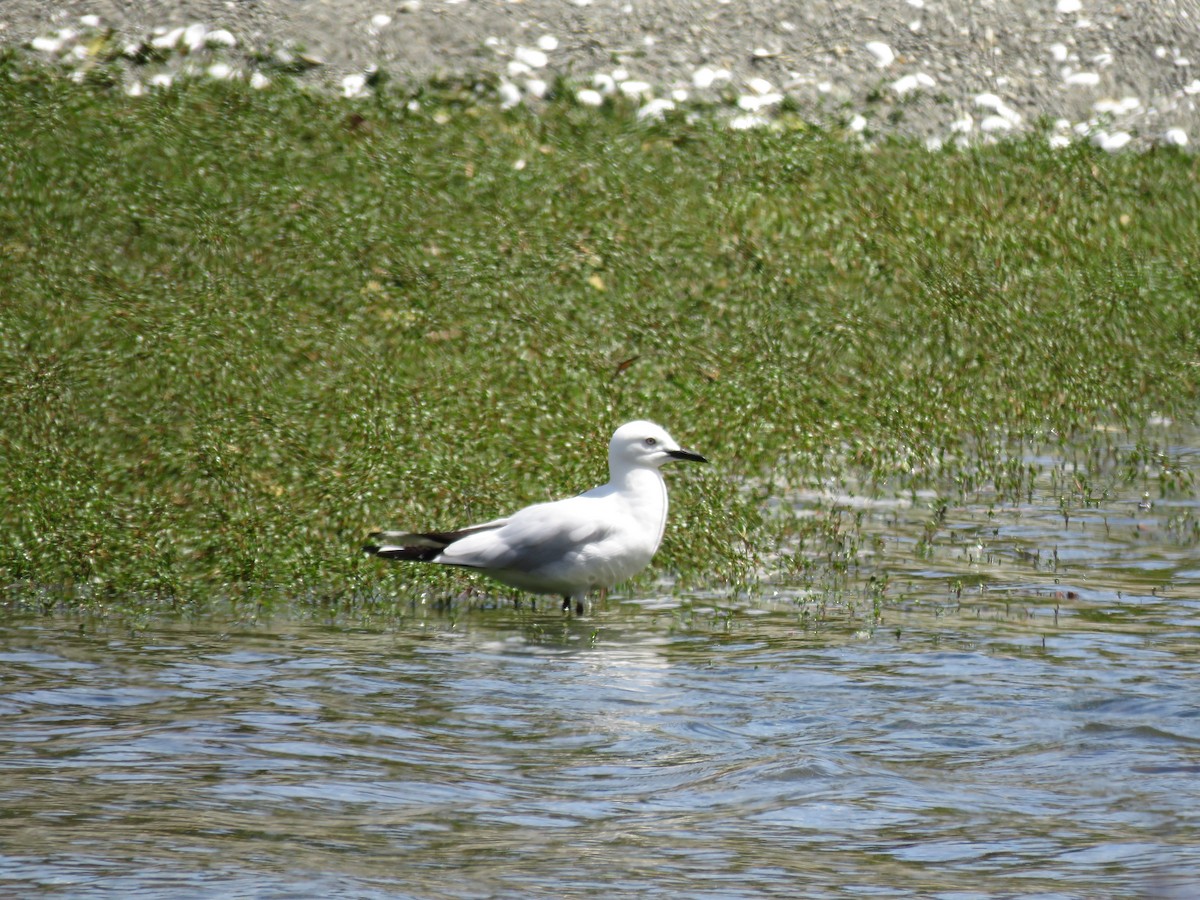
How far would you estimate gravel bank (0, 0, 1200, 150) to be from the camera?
20094mm

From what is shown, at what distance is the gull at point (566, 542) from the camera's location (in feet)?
33.8

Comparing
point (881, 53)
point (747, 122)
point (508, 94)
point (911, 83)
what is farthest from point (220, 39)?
point (911, 83)

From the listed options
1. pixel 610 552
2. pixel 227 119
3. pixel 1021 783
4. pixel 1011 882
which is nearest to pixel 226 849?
pixel 1011 882

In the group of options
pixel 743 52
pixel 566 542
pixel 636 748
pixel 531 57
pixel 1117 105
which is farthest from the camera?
pixel 1117 105

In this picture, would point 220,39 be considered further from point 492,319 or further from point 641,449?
point 641,449

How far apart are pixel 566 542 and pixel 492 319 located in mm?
5119

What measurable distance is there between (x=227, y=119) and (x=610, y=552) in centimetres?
969

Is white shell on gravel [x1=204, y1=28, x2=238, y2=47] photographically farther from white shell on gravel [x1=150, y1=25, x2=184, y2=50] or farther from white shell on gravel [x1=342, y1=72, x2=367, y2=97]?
white shell on gravel [x1=342, y1=72, x2=367, y2=97]

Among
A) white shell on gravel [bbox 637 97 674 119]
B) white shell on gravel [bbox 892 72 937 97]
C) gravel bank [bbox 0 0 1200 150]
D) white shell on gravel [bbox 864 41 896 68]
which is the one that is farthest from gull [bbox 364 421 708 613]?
white shell on gravel [bbox 864 41 896 68]

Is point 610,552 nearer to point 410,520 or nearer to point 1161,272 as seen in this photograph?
point 410,520

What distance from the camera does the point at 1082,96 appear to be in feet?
70.7

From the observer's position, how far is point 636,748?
304 inches

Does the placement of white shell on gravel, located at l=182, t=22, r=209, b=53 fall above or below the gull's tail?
above

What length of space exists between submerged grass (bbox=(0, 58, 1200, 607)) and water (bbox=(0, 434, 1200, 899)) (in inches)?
50.9
